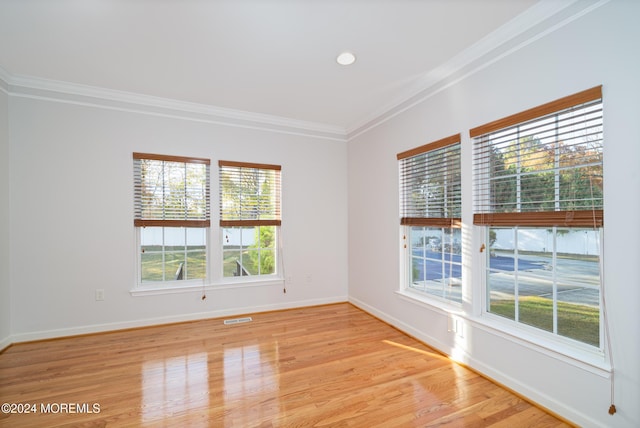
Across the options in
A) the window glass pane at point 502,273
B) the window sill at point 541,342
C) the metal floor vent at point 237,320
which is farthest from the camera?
the metal floor vent at point 237,320

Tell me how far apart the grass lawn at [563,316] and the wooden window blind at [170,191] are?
141 inches

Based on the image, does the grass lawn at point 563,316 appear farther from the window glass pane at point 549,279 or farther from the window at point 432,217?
the window at point 432,217

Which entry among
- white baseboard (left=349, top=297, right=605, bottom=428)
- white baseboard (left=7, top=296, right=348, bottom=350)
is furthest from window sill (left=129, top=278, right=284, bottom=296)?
white baseboard (left=349, top=297, right=605, bottom=428)

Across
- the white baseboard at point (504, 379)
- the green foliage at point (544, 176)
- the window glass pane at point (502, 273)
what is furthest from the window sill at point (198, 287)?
the green foliage at point (544, 176)

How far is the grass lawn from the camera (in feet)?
6.08

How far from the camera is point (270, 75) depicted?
9.70ft

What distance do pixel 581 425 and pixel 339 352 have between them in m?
1.84

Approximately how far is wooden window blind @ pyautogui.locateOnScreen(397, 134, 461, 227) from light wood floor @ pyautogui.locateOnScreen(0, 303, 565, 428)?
1.40 m

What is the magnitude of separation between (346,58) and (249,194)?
7.43ft

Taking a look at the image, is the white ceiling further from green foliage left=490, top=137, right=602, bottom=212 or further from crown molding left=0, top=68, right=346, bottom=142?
green foliage left=490, top=137, right=602, bottom=212

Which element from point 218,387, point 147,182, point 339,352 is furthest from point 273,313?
point 147,182

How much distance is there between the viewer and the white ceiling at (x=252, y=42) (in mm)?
2031

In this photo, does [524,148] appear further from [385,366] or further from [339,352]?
[339,352]

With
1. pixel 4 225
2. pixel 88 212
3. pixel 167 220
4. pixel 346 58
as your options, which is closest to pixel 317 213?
pixel 167 220
